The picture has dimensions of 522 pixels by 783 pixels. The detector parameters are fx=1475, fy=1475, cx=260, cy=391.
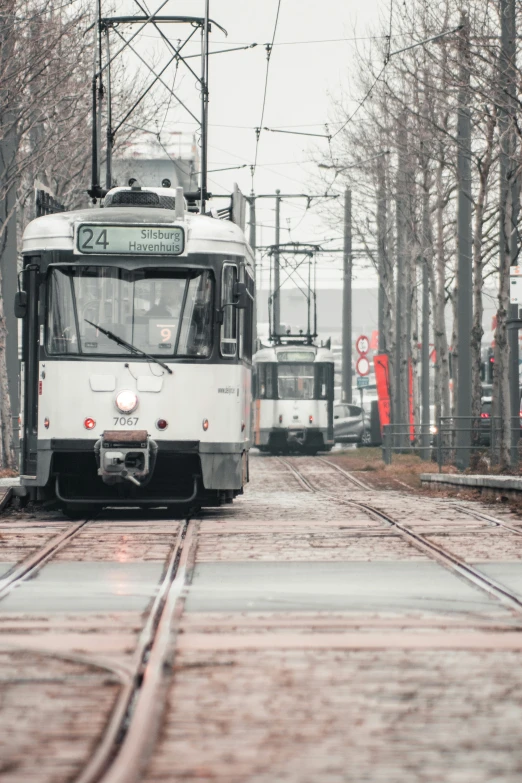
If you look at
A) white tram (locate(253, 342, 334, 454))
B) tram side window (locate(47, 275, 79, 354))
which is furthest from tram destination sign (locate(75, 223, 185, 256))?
white tram (locate(253, 342, 334, 454))

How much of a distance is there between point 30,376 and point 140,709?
33.4 feet

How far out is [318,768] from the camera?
4703 mm

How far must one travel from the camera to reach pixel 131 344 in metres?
15.1

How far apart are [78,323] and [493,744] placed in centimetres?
1066

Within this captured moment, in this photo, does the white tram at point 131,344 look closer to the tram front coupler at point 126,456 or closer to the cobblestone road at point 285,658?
the tram front coupler at point 126,456

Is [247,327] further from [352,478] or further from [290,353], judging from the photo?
[290,353]

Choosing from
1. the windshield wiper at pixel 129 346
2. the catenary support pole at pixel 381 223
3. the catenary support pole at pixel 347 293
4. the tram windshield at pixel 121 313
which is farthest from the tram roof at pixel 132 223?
the catenary support pole at pixel 347 293

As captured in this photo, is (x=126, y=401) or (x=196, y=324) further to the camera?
(x=196, y=324)

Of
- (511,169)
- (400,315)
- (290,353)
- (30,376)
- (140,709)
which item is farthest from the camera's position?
(290,353)

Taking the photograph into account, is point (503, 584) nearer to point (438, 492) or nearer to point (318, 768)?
point (318, 768)

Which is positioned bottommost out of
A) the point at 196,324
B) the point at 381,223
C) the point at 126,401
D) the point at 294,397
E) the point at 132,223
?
the point at 126,401

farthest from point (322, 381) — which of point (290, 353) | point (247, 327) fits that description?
point (247, 327)

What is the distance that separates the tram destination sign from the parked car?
36.7 metres

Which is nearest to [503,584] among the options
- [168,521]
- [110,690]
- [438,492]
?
[110,690]
